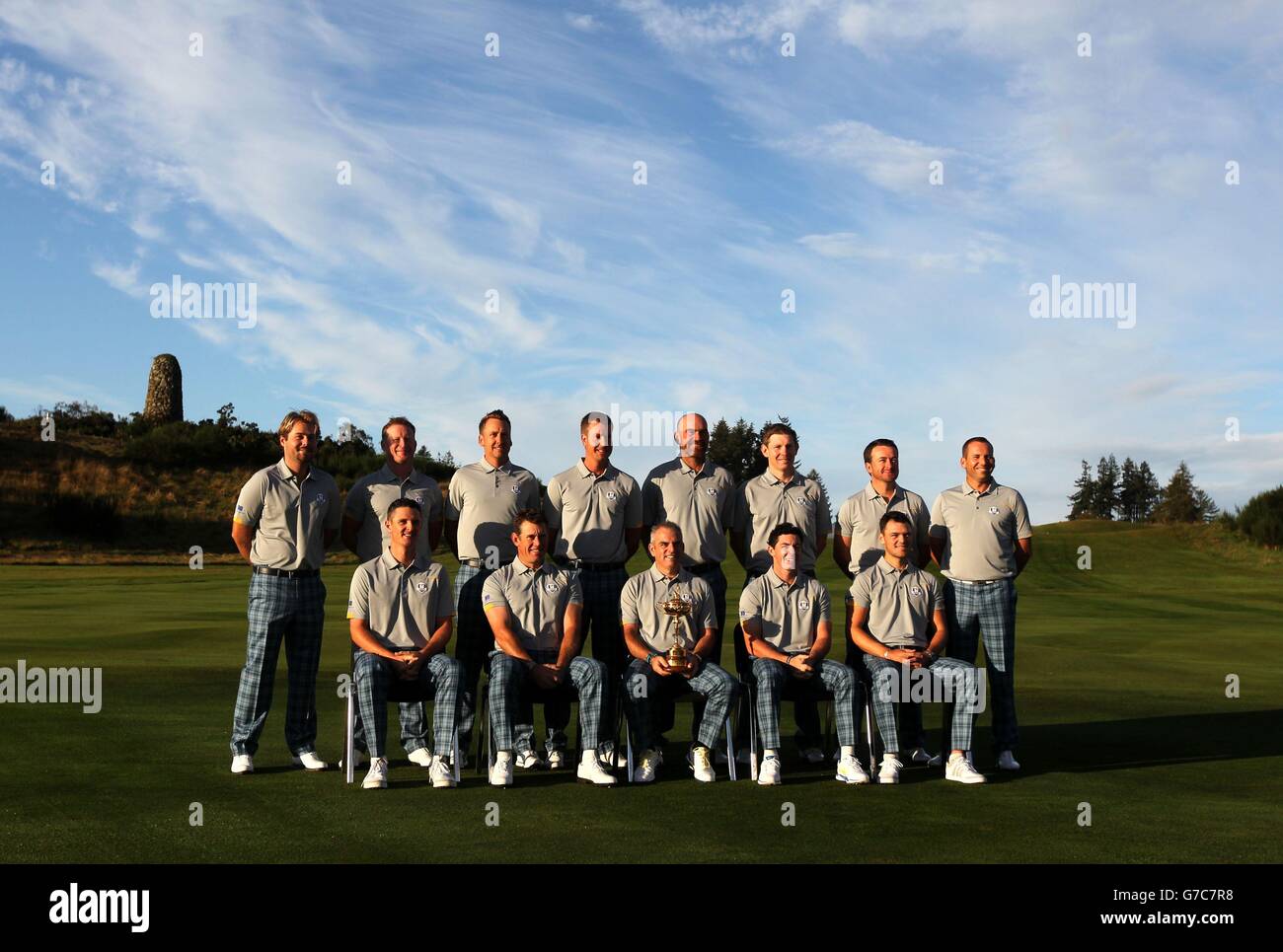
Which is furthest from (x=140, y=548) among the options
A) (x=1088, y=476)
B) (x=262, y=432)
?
(x=1088, y=476)

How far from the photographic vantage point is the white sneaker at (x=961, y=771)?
8.01 metres

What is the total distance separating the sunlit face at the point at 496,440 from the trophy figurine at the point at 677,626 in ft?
5.23

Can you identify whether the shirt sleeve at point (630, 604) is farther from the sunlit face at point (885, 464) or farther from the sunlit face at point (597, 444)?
the sunlit face at point (885, 464)

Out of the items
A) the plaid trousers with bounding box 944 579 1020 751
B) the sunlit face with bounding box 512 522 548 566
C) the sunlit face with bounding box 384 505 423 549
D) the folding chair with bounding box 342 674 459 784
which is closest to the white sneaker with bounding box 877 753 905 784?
the plaid trousers with bounding box 944 579 1020 751

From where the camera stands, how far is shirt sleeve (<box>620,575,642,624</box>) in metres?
8.19

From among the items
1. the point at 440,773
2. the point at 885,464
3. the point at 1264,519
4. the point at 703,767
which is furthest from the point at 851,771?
the point at 1264,519

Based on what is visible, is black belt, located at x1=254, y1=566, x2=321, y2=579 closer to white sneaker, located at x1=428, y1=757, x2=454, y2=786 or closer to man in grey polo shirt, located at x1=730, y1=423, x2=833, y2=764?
white sneaker, located at x1=428, y1=757, x2=454, y2=786

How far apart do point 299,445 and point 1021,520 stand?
5.09 metres

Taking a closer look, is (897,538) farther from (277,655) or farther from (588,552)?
(277,655)

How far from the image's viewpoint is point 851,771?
7.90 metres

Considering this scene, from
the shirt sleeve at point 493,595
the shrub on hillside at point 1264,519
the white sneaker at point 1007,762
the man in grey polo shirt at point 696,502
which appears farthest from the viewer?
the shrub on hillside at point 1264,519

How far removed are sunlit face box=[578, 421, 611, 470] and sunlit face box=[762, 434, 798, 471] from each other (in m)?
1.09

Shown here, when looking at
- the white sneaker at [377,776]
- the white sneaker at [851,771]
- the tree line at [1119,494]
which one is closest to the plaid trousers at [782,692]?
the white sneaker at [851,771]
